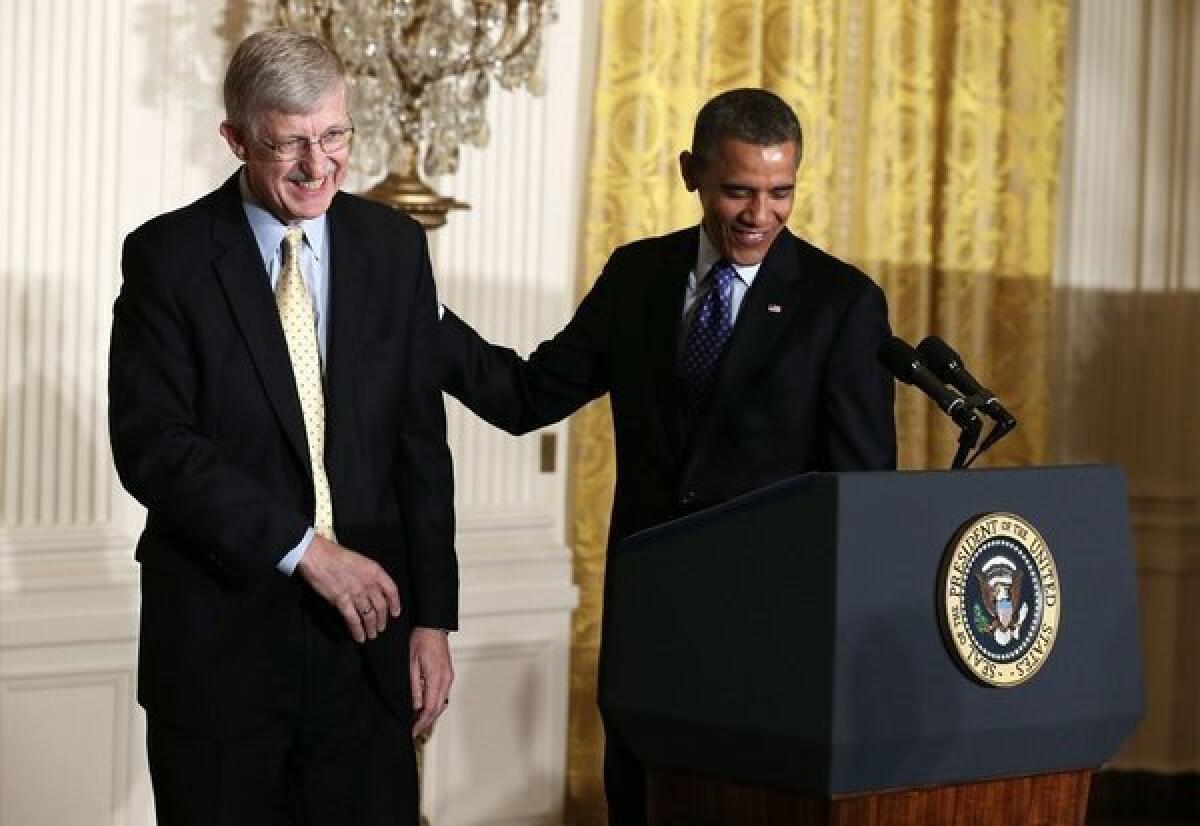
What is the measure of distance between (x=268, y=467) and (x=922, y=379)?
943mm

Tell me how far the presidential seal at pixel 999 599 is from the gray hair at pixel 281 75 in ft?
3.57

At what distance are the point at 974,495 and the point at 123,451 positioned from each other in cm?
120

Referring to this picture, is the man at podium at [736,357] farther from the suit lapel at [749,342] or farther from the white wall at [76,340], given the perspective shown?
the white wall at [76,340]

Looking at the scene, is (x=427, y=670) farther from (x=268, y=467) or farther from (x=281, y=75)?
(x=281, y=75)

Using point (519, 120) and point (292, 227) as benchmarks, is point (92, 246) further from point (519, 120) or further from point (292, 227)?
point (292, 227)

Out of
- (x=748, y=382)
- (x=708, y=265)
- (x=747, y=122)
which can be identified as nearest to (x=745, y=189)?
(x=747, y=122)

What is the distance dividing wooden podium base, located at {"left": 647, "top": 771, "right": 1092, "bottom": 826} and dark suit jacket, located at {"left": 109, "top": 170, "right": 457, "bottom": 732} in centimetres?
51

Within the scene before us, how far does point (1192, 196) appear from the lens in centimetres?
670

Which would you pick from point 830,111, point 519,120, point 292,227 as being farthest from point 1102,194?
point 292,227

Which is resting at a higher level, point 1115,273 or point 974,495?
point 1115,273

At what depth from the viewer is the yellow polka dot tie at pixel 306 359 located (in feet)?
9.98

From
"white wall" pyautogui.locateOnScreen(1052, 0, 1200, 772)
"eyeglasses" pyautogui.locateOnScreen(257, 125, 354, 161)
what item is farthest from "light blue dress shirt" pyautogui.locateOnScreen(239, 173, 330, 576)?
"white wall" pyautogui.locateOnScreen(1052, 0, 1200, 772)

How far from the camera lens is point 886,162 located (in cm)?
625

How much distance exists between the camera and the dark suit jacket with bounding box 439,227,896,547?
11.9ft
